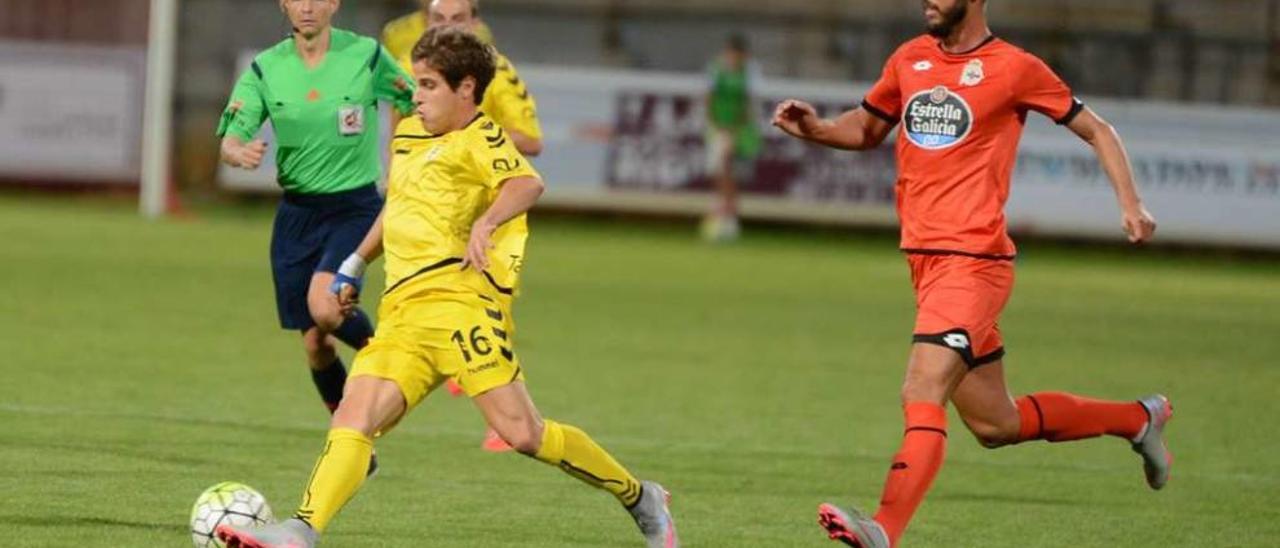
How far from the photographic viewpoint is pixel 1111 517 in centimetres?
881

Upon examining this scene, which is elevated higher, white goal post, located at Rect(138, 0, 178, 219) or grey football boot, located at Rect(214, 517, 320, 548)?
grey football boot, located at Rect(214, 517, 320, 548)

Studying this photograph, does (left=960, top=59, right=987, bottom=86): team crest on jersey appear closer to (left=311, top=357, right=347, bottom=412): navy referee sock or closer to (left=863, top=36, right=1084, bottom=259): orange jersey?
(left=863, top=36, right=1084, bottom=259): orange jersey

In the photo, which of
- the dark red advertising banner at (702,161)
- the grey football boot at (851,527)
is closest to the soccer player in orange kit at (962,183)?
the grey football boot at (851,527)

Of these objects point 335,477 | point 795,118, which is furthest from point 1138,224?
point 335,477

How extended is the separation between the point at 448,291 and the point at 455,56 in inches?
27.7

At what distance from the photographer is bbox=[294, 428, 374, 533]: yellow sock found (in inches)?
262

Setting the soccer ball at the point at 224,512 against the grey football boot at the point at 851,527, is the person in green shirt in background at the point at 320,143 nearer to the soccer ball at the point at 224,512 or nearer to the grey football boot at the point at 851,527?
the soccer ball at the point at 224,512

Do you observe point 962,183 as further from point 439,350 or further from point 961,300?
point 439,350

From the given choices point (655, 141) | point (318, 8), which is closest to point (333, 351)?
point (318, 8)

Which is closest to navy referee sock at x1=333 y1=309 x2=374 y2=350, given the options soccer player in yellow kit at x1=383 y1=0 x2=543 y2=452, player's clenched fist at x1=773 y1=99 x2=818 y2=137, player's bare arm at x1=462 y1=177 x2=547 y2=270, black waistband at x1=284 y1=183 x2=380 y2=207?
black waistband at x1=284 y1=183 x2=380 y2=207

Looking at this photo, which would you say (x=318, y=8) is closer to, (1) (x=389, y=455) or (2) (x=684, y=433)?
(1) (x=389, y=455)

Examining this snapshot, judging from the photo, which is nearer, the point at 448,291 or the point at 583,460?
the point at 448,291

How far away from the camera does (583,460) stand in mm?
7117

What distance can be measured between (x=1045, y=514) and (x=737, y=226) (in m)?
16.3
